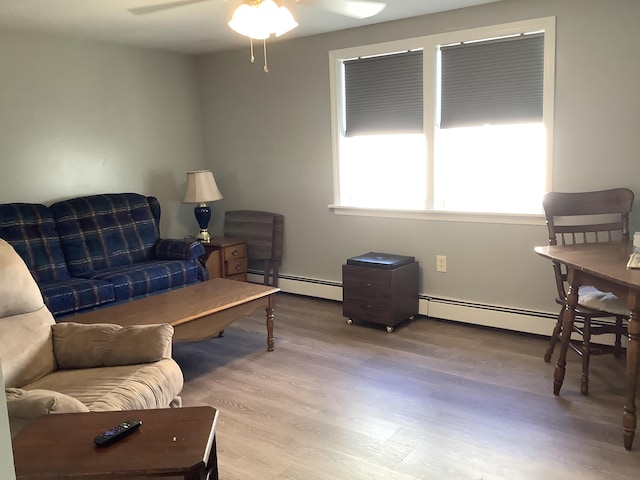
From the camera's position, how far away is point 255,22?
2.71 metres

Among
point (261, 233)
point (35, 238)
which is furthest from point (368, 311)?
point (35, 238)

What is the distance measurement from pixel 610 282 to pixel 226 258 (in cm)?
307

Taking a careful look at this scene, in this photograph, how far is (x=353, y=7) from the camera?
348cm

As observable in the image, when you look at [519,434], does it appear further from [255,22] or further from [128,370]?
[255,22]

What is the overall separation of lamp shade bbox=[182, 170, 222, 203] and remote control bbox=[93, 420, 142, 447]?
10.2 feet

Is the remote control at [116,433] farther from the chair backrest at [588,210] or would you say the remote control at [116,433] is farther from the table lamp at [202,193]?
the table lamp at [202,193]

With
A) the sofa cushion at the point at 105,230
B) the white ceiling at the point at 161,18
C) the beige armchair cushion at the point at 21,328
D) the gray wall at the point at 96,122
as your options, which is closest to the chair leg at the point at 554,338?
the white ceiling at the point at 161,18

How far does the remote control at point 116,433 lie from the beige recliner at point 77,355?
1.40ft

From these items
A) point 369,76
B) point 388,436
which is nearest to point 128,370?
point 388,436

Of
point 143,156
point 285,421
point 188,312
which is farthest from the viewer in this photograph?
point 143,156

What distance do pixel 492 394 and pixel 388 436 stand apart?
2.27 feet

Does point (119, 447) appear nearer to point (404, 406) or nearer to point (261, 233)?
point (404, 406)

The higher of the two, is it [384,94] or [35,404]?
[384,94]

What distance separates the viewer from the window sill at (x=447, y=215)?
3574mm
